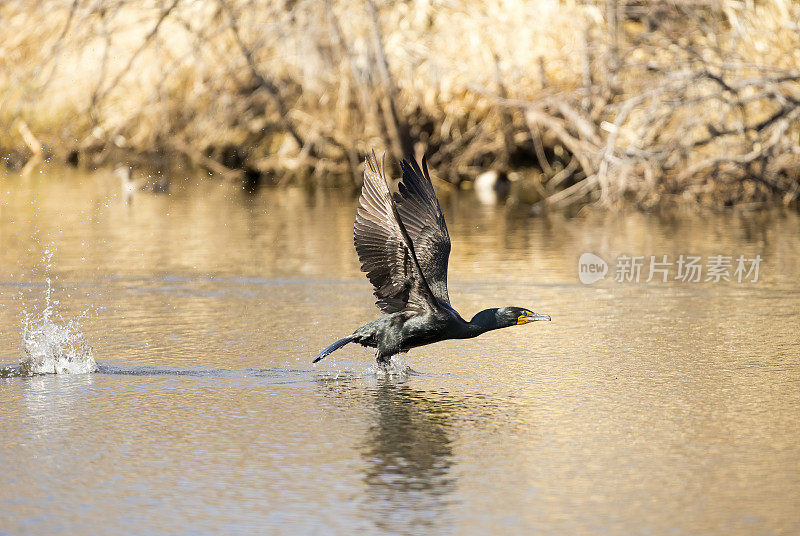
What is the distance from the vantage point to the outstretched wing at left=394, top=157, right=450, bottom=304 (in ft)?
22.1

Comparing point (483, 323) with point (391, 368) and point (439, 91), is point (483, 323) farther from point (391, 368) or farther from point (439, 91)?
point (439, 91)

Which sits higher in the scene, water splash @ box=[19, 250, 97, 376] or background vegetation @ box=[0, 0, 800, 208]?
background vegetation @ box=[0, 0, 800, 208]

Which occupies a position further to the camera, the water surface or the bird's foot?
the bird's foot

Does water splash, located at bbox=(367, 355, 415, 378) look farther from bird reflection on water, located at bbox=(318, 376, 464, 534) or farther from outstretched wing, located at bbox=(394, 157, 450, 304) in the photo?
outstretched wing, located at bbox=(394, 157, 450, 304)

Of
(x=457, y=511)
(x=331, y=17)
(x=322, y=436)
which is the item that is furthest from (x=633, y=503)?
(x=331, y=17)

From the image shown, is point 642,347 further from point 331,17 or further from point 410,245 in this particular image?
point 331,17

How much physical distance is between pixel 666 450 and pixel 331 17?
12305 millimetres

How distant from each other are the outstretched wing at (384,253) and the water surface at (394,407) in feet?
1.33

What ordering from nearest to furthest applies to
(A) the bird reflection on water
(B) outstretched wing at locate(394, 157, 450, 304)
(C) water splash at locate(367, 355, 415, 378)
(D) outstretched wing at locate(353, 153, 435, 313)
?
(A) the bird reflection on water < (D) outstretched wing at locate(353, 153, 435, 313) < (C) water splash at locate(367, 355, 415, 378) < (B) outstretched wing at locate(394, 157, 450, 304)

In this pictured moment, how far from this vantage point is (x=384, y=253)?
251 inches

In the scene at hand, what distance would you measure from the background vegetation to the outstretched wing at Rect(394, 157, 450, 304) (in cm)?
670

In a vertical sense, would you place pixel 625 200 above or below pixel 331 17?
below

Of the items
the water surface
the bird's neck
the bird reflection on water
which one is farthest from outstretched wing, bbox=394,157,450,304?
the bird reflection on water

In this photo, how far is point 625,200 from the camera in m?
15.4
